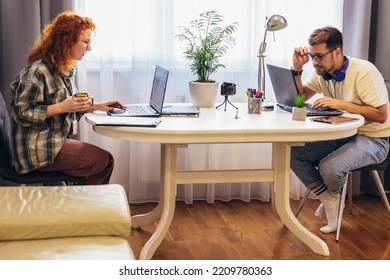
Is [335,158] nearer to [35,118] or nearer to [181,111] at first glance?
[181,111]

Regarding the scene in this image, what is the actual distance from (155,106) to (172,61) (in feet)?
2.38

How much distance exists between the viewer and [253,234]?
3.24 m

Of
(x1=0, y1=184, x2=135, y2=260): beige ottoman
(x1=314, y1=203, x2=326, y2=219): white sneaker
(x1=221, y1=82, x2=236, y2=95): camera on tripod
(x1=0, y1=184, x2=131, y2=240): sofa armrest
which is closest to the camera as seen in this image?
(x1=0, y1=184, x2=135, y2=260): beige ottoman

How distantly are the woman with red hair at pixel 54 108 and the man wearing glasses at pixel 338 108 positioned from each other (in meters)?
1.03

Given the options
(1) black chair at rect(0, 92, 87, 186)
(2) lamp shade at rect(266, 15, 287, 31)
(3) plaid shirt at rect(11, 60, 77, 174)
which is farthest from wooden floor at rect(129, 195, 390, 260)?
(2) lamp shade at rect(266, 15, 287, 31)

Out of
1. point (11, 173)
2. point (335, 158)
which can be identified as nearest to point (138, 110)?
point (11, 173)

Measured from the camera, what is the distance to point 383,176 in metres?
3.95

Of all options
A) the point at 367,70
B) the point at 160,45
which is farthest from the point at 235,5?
the point at 367,70

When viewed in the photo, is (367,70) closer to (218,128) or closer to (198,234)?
(218,128)

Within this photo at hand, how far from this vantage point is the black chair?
9.27 feet

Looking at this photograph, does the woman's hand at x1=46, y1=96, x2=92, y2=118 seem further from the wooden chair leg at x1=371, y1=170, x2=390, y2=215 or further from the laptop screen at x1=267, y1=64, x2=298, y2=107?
the wooden chair leg at x1=371, y1=170, x2=390, y2=215

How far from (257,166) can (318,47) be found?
3.29 ft

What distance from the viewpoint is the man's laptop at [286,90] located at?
117 inches

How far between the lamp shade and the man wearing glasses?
0.17 metres
